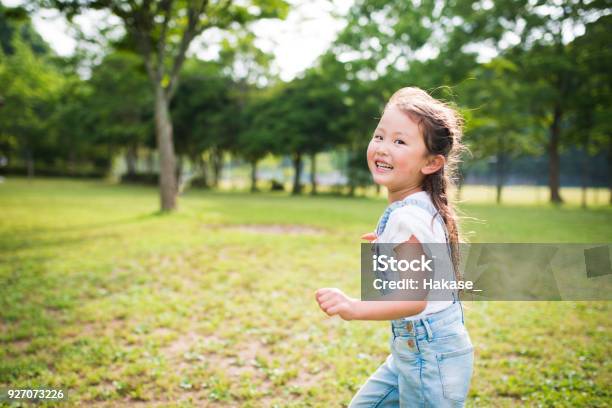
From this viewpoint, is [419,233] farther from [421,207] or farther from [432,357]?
[432,357]

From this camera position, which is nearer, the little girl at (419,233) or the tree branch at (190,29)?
the little girl at (419,233)

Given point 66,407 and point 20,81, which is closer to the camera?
point 66,407

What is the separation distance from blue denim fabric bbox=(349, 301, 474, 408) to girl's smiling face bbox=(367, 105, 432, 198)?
0.56 meters

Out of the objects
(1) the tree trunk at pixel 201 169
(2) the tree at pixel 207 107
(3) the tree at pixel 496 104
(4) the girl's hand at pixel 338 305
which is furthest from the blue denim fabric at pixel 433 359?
(1) the tree trunk at pixel 201 169

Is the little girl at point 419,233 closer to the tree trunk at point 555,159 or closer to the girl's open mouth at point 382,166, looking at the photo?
the girl's open mouth at point 382,166

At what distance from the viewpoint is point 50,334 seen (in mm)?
4020

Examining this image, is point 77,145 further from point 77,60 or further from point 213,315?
point 213,315

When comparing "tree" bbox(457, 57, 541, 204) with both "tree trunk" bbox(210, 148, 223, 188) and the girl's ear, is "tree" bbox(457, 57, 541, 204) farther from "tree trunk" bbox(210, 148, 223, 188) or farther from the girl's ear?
"tree trunk" bbox(210, 148, 223, 188)

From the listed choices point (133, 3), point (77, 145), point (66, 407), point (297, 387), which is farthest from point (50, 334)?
point (77, 145)

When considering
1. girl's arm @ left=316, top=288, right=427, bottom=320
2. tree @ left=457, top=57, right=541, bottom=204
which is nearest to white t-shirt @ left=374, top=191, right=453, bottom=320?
girl's arm @ left=316, top=288, right=427, bottom=320

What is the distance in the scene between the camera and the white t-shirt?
151 centimetres

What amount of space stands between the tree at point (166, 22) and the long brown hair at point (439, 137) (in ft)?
40.2

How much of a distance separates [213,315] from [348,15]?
29454mm

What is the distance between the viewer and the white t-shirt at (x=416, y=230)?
151 cm
